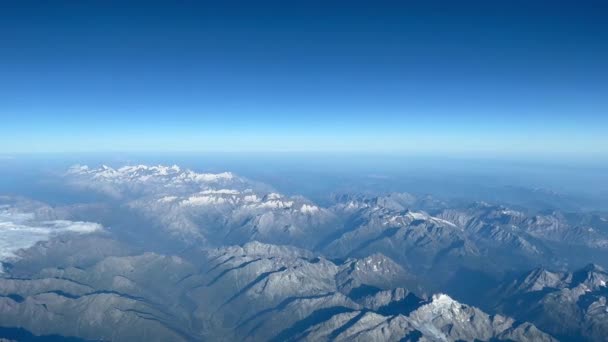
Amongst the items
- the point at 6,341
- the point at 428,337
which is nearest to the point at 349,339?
the point at 428,337

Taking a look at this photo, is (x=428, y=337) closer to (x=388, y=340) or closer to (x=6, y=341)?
(x=388, y=340)

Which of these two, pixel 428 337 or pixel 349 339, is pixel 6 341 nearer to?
pixel 349 339

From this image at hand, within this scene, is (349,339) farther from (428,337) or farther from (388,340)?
(428,337)

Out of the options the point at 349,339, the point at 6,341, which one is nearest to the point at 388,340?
the point at 349,339

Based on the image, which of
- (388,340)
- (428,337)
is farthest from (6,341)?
(428,337)

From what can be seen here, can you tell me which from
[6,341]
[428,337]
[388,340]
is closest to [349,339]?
[388,340]

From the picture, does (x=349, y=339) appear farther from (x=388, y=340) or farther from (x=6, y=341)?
(x=6, y=341)
